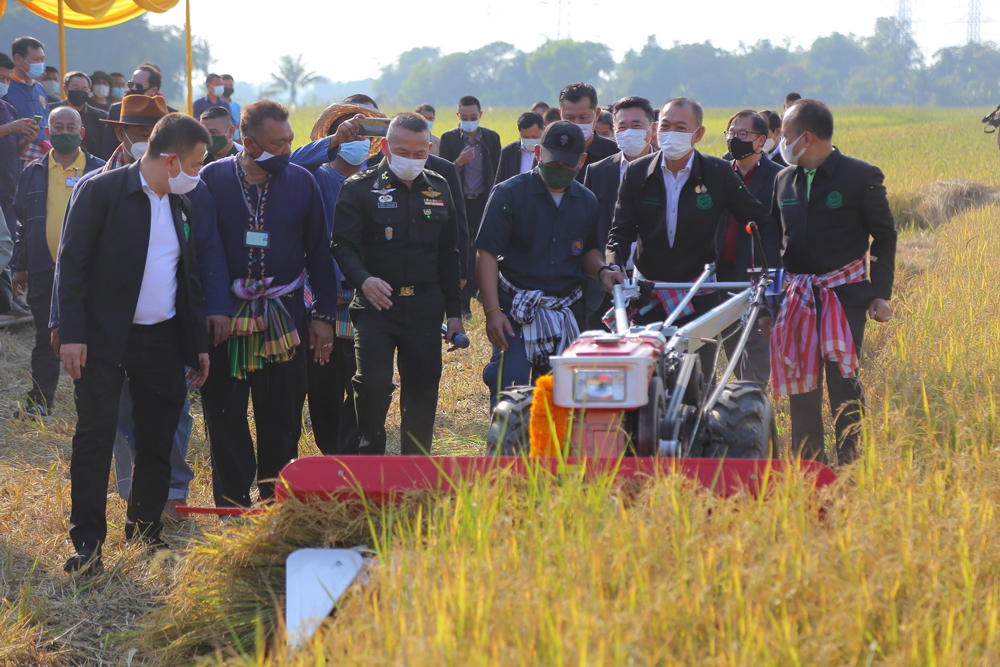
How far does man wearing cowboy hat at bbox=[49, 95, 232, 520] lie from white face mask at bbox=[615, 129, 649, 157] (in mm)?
2773

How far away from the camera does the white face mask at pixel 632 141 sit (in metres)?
6.36

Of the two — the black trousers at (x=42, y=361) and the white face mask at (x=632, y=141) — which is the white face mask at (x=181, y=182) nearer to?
the black trousers at (x=42, y=361)

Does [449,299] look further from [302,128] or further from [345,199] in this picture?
[302,128]

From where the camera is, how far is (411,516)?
3271mm

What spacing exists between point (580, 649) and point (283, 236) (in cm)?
331

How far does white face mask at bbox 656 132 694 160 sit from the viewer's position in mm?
5227

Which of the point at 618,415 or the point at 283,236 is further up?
the point at 283,236

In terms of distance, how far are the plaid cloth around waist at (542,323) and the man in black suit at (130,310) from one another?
1.60m

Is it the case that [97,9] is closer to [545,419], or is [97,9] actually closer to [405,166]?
[405,166]

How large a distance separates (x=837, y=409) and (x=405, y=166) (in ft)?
8.26

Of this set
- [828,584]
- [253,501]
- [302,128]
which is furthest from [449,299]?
[302,128]

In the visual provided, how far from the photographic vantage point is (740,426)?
3.88 m

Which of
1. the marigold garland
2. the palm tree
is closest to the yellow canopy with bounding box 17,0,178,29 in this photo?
the marigold garland

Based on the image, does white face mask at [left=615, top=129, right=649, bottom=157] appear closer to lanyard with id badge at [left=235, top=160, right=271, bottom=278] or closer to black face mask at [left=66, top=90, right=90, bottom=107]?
lanyard with id badge at [left=235, top=160, right=271, bottom=278]
